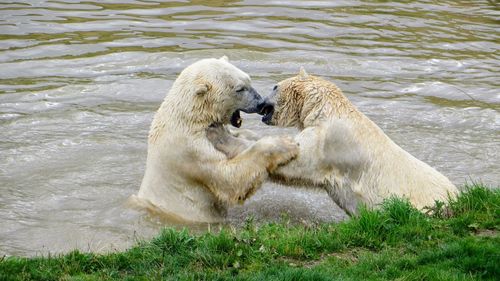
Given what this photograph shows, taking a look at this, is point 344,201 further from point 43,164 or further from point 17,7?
point 17,7

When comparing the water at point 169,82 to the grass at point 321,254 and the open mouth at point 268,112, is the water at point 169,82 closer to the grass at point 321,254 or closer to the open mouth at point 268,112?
the open mouth at point 268,112

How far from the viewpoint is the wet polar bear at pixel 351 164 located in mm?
8070

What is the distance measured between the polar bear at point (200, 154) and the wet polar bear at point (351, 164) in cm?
36

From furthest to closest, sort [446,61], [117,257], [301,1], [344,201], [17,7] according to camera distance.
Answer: [301,1], [17,7], [446,61], [344,201], [117,257]

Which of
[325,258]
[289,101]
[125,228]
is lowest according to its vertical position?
[125,228]

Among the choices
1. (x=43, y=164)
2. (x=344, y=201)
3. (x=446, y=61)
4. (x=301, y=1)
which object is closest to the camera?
(x=344, y=201)

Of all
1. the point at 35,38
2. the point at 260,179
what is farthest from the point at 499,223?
the point at 35,38

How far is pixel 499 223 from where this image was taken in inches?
282

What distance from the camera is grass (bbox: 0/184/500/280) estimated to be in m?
6.20

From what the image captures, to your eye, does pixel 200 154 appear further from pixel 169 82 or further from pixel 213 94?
pixel 169 82

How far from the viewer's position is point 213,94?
869 centimetres

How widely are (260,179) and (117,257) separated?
7.18 ft

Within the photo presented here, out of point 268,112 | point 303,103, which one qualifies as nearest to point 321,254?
point 303,103

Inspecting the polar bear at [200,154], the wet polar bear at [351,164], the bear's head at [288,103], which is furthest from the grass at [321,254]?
the bear's head at [288,103]
